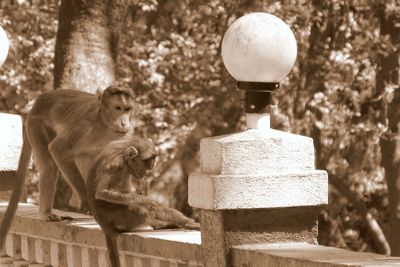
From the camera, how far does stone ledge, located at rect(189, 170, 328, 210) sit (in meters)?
6.16

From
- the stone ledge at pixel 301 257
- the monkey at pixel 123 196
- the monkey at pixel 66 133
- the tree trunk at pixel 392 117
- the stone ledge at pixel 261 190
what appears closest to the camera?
the stone ledge at pixel 301 257

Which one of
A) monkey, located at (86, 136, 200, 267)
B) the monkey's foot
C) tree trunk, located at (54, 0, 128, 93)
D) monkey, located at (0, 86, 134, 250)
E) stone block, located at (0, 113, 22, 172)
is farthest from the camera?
tree trunk, located at (54, 0, 128, 93)

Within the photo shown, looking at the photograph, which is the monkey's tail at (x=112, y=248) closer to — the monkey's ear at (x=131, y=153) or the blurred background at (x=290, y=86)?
the monkey's ear at (x=131, y=153)

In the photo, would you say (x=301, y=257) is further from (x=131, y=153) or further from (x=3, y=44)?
(x=3, y=44)

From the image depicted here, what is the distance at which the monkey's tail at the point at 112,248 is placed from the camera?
703cm

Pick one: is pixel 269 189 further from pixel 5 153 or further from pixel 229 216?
pixel 5 153

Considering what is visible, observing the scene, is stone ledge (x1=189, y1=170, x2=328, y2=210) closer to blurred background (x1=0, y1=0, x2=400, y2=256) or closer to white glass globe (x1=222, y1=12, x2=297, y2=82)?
white glass globe (x1=222, y1=12, x2=297, y2=82)

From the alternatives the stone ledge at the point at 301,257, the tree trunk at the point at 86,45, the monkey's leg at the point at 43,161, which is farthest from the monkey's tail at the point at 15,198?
the tree trunk at the point at 86,45

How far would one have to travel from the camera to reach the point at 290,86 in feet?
55.0

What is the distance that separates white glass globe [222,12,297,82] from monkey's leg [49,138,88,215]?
2396 millimetres

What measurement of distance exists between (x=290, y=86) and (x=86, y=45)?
470 centimetres

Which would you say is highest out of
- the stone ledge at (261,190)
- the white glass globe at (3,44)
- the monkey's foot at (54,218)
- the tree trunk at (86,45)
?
the tree trunk at (86,45)

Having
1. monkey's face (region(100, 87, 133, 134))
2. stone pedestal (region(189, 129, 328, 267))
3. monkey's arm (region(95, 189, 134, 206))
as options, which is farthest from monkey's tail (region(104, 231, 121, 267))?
monkey's face (region(100, 87, 133, 134))

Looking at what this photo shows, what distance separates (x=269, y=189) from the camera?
6215 millimetres
